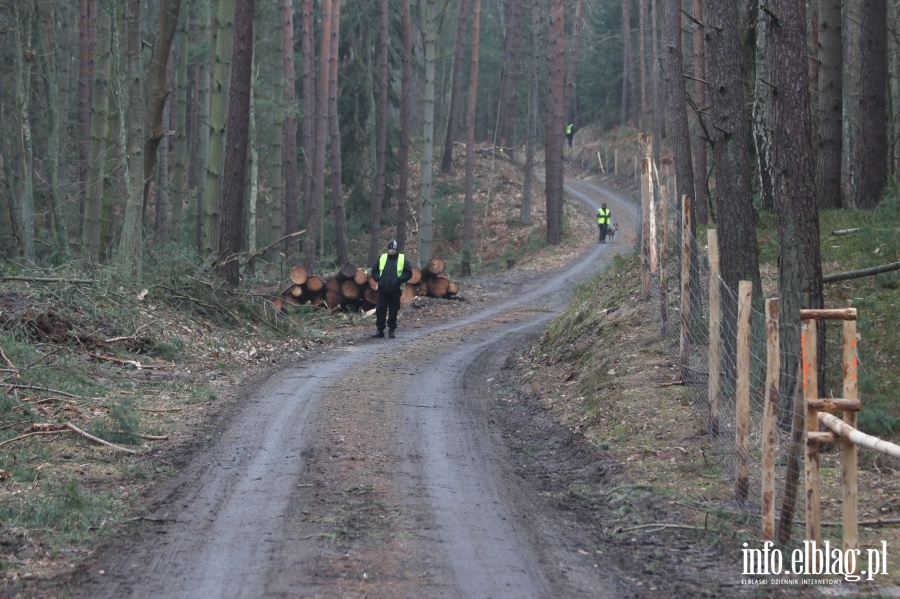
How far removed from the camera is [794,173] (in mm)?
8953

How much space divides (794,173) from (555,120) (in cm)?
2750

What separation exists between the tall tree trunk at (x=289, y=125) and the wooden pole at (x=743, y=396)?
80.0ft

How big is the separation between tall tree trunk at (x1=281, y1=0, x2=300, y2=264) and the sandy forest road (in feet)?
64.0

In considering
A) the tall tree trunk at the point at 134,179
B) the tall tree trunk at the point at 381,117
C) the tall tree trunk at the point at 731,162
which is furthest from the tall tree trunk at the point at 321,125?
the tall tree trunk at the point at 731,162

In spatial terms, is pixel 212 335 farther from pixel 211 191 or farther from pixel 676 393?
pixel 676 393

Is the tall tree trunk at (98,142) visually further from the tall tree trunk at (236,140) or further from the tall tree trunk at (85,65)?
the tall tree trunk at (85,65)

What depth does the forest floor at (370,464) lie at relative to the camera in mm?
5930

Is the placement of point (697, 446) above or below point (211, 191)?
below

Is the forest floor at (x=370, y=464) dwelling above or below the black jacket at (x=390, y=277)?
below

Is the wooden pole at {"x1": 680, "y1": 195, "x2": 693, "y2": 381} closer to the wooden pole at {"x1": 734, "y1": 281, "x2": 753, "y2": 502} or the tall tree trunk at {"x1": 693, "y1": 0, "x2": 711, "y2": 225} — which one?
the wooden pole at {"x1": 734, "y1": 281, "x2": 753, "y2": 502}

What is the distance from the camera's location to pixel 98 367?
1293cm

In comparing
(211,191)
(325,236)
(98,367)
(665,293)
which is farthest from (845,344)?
(325,236)

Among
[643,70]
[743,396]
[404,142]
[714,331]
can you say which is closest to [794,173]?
[714,331]

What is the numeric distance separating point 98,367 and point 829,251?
10.7 meters
